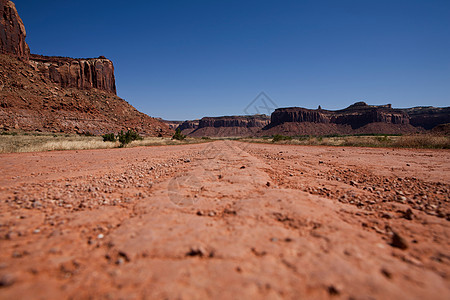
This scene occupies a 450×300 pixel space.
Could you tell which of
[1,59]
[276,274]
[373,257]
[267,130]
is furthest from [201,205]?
[267,130]

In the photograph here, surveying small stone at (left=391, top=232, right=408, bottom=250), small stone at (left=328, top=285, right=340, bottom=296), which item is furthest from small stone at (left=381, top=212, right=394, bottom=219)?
small stone at (left=328, top=285, right=340, bottom=296)

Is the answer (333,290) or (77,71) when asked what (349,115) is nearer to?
(77,71)

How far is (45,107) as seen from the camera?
3706 centimetres

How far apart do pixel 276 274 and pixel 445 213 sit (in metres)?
2.62

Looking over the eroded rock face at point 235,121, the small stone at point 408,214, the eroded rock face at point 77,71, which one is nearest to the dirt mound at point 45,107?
the eroded rock face at point 77,71

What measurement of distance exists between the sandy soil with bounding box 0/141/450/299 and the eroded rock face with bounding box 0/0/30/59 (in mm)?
62648

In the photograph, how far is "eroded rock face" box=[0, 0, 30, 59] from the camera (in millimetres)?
41406

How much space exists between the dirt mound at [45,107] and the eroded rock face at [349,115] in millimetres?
95355

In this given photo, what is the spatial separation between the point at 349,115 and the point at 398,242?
451ft

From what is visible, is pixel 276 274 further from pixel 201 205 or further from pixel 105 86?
pixel 105 86

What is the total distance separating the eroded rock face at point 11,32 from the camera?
41406 mm

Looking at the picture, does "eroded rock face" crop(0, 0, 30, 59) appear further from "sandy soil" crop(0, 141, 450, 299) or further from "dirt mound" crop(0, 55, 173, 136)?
"sandy soil" crop(0, 141, 450, 299)

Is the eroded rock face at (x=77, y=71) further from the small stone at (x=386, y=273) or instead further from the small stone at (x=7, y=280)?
the small stone at (x=386, y=273)

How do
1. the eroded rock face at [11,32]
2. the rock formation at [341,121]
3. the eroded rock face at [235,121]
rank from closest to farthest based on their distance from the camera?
the eroded rock face at [11,32]
the rock formation at [341,121]
the eroded rock face at [235,121]
